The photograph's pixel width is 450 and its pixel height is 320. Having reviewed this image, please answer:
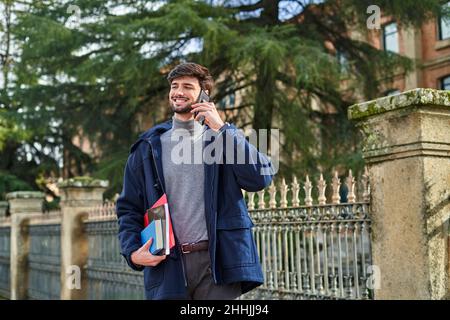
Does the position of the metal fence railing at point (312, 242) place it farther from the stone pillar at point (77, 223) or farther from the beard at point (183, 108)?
the stone pillar at point (77, 223)

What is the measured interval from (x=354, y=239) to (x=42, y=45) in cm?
824

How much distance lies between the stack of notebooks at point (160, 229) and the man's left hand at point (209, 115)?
1.21 ft

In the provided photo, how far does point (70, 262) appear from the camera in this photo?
9.38 metres

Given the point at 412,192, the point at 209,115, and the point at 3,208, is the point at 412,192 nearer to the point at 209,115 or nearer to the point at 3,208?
the point at 209,115

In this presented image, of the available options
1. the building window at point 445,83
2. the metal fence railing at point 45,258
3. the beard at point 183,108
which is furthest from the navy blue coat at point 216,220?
the building window at point 445,83

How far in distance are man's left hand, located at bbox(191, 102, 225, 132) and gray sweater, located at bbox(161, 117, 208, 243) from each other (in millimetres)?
113

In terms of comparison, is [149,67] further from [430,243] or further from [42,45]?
[430,243]

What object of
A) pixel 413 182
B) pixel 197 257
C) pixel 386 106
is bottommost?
pixel 197 257

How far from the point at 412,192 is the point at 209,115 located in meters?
2.24

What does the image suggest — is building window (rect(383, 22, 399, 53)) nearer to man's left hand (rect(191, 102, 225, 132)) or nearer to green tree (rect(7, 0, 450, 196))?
green tree (rect(7, 0, 450, 196))

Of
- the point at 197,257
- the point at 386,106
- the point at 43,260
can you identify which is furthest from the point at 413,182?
the point at 43,260

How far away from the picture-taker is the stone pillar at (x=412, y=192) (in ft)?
13.3

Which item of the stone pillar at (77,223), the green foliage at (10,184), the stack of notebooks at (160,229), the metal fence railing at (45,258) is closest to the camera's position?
the stack of notebooks at (160,229)

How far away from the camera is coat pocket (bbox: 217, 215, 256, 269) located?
2.48 m
